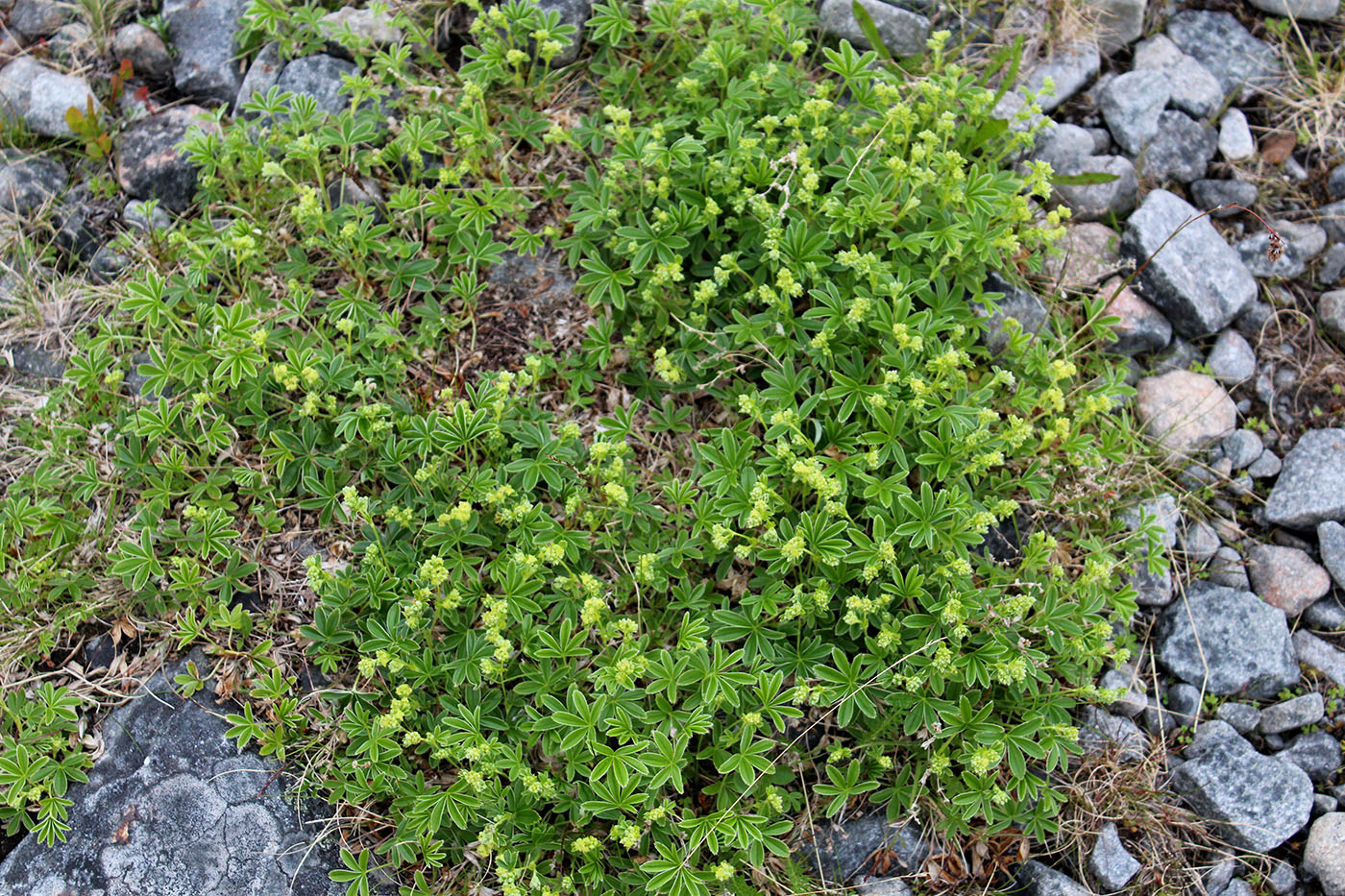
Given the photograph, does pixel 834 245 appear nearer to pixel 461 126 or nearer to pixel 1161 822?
pixel 461 126

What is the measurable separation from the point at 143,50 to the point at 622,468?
390cm

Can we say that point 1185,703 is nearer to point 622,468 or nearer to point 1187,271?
point 1187,271

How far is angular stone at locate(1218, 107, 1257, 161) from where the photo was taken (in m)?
5.11

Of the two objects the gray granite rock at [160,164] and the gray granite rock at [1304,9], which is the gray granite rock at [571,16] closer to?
the gray granite rock at [160,164]

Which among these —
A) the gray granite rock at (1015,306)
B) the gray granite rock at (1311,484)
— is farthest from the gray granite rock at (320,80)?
the gray granite rock at (1311,484)

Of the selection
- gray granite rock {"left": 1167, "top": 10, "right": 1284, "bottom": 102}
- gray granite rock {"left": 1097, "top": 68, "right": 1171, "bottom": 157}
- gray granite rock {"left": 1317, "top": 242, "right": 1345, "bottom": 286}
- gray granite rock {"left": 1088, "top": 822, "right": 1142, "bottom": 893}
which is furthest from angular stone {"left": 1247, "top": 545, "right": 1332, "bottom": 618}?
gray granite rock {"left": 1167, "top": 10, "right": 1284, "bottom": 102}

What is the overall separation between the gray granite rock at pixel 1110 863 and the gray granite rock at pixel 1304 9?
4720mm

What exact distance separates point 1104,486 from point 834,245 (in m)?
1.56

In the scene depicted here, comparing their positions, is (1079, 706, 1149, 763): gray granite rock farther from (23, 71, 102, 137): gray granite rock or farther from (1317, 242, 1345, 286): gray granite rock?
(23, 71, 102, 137): gray granite rock

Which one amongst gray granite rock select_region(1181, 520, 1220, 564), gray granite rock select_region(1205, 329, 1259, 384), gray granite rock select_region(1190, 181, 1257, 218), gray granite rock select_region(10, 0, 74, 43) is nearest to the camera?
gray granite rock select_region(1181, 520, 1220, 564)

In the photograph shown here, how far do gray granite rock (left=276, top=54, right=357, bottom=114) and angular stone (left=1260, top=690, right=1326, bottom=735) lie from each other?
16.9 ft

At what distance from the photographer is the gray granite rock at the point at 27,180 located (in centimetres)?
494

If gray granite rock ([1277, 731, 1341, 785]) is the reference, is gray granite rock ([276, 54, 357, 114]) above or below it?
above

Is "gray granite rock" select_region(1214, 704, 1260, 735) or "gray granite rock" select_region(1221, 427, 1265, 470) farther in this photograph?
"gray granite rock" select_region(1221, 427, 1265, 470)
